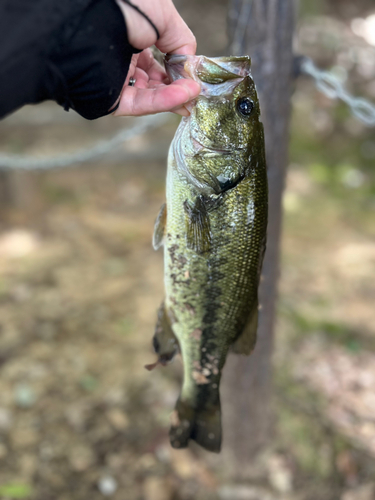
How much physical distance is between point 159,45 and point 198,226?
598 mm

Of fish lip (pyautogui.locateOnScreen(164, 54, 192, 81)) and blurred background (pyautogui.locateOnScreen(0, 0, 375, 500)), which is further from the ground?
fish lip (pyautogui.locateOnScreen(164, 54, 192, 81))

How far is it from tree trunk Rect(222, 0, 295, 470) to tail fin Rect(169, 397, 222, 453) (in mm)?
829

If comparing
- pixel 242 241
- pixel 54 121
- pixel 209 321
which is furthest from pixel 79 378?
pixel 54 121

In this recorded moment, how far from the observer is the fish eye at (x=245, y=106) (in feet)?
5.05

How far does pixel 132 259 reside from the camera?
4621mm

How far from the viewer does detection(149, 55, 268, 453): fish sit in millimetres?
1522

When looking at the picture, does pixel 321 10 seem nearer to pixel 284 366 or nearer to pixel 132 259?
pixel 132 259

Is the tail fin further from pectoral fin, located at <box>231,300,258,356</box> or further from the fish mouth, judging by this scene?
the fish mouth

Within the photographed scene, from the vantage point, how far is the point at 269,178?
2285 millimetres

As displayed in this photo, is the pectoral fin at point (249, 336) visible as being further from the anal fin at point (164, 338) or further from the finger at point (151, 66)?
the finger at point (151, 66)

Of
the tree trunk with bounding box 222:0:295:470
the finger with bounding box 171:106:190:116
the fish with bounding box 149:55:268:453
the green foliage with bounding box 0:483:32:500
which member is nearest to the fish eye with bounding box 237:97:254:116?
the fish with bounding box 149:55:268:453

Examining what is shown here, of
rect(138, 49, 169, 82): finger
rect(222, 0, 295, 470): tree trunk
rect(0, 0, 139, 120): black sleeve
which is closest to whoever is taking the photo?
rect(0, 0, 139, 120): black sleeve

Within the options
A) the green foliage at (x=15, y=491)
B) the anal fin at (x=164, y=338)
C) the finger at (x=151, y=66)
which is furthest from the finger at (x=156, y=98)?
the green foliage at (x=15, y=491)

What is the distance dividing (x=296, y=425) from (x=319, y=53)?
6567mm
